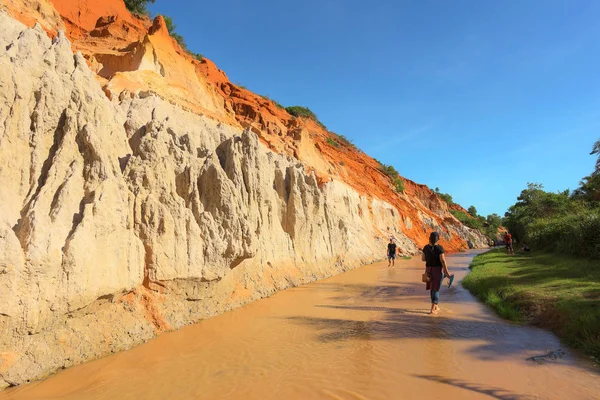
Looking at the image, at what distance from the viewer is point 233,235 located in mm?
7828

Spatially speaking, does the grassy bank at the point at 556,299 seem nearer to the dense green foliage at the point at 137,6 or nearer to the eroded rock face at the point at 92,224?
the eroded rock face at the point at 92,224

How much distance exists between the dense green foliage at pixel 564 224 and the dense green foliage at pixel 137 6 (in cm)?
3896

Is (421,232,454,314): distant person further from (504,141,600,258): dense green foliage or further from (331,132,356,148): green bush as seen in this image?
(331,132,356,148): green bush

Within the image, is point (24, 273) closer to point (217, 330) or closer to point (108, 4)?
point (217, 330)

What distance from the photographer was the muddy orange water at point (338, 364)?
3797 mm

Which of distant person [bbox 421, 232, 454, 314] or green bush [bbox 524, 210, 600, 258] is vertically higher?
green bush [bbox 524, 210, 600, 258]

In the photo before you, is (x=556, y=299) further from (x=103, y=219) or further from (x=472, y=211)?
(x=472, y=211)

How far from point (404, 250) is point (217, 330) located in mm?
27345

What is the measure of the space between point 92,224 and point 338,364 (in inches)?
162

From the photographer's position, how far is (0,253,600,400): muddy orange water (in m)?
3.80

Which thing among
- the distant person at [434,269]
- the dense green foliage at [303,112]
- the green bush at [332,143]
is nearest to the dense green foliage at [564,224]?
the distant person at [434,269]

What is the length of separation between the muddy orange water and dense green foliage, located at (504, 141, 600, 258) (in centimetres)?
863

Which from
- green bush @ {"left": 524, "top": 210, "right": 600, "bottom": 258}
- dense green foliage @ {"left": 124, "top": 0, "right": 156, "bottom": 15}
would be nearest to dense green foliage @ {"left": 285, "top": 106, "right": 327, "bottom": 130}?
dense green foliage @ {"left": 124, "top": 0, "right": 156, "bottom": 15}

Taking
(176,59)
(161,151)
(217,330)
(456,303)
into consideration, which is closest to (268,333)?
(217,330)
